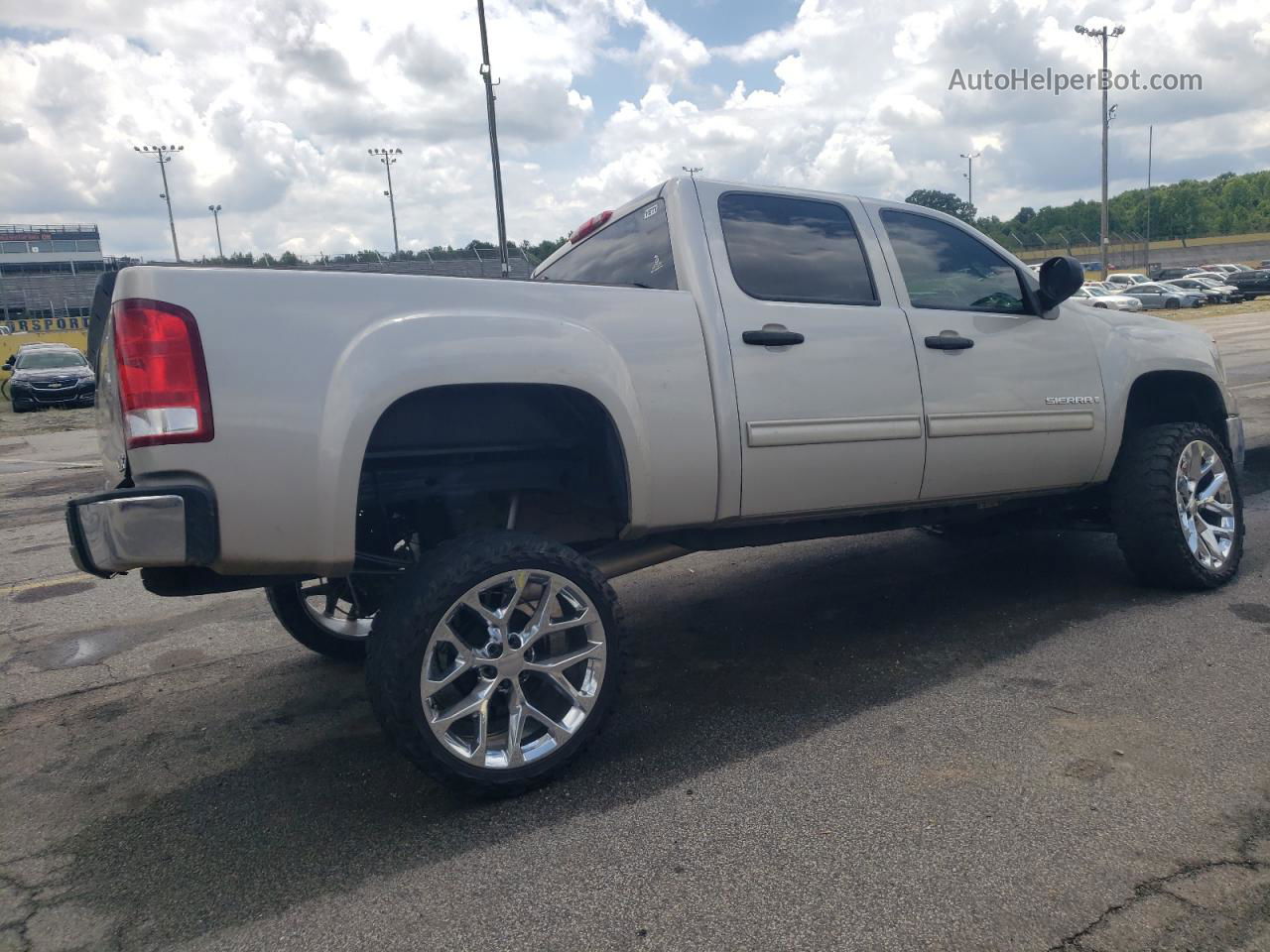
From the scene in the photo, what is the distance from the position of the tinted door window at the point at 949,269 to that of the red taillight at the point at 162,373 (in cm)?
286

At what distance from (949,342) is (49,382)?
22346mm

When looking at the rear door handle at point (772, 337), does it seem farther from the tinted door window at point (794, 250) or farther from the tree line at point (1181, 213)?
the tree line at point (1181, 213)

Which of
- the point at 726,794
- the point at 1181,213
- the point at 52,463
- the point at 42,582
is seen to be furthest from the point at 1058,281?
the point at 1181,213

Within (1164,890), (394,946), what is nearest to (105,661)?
(394,946)

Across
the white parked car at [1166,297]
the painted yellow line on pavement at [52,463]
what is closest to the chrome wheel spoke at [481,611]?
the painted yellow line on pavement at [52,463]

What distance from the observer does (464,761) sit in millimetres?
2887

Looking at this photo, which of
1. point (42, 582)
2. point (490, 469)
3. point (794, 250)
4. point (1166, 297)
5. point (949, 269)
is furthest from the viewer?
point (1166, 297)

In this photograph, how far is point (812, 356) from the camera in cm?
369

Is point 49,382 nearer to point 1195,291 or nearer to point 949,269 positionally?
point 949,269

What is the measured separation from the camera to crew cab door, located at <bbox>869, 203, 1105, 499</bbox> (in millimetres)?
4086

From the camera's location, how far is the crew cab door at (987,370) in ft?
13.4

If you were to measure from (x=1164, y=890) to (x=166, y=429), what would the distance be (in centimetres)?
285

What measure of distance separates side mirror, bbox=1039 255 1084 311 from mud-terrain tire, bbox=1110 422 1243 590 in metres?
0.90

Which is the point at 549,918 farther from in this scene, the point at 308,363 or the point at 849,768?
the point at 308,363
